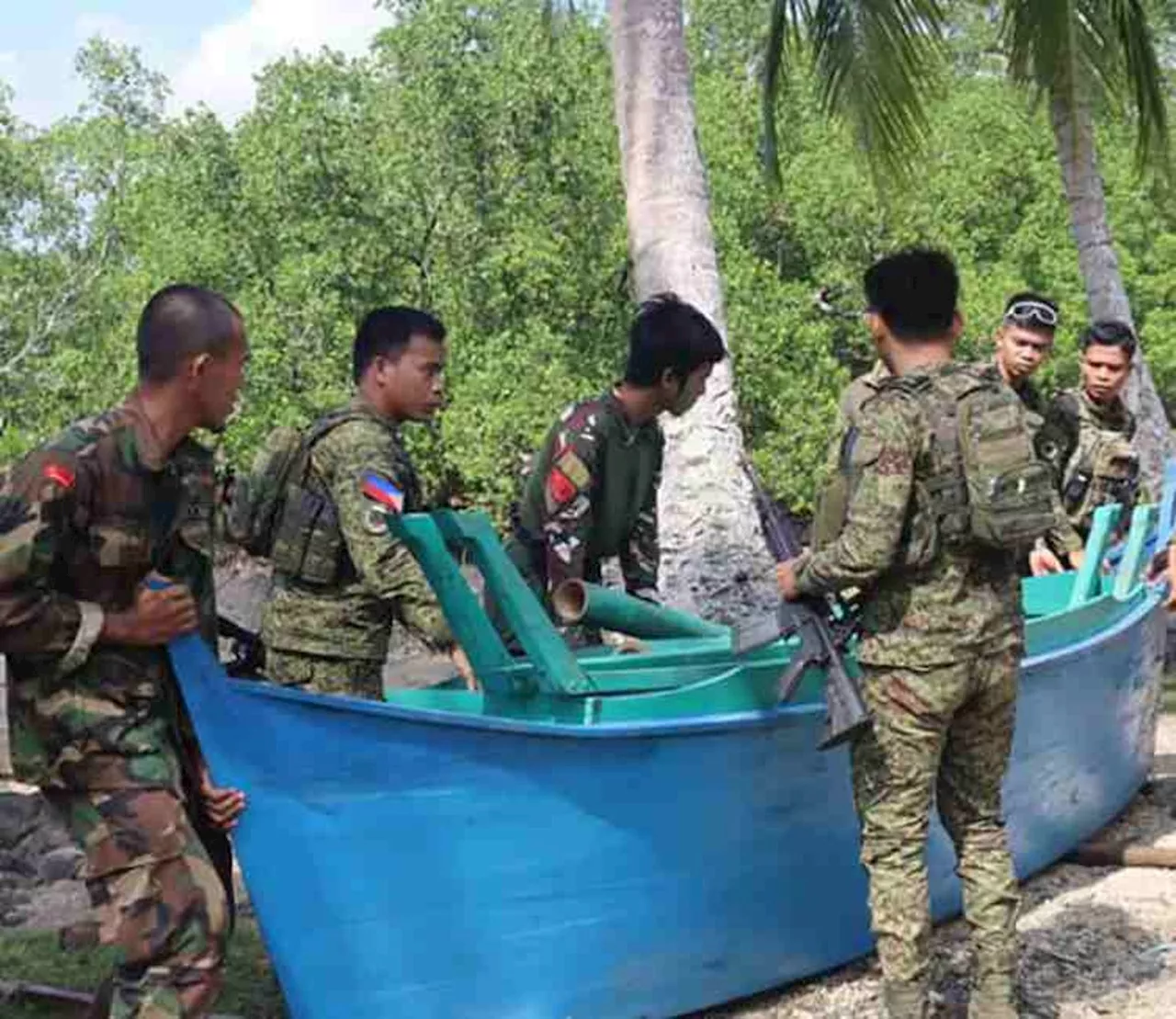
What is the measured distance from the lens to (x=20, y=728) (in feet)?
10.2

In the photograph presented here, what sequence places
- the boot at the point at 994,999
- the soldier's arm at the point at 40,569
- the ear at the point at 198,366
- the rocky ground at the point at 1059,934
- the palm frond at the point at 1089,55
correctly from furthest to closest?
the palm frond at the point at 1089,55, the rocky ground at the point at 1059,934, the boot at the point at 994,999, the ear at the point at 198,366, the soldier's arm at the point at 40,569

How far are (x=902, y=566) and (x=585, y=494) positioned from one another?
49.4 inches

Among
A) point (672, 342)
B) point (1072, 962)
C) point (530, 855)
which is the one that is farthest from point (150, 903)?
point (1072, 962)

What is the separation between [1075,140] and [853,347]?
36.1ft

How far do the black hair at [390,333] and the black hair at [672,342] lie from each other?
67 centimetres

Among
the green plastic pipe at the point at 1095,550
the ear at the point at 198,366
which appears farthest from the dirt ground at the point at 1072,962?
the ear at the point at 198,366

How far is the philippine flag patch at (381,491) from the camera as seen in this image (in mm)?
3904

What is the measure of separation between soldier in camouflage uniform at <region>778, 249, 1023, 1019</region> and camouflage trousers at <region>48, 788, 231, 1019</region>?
1539 millimetres

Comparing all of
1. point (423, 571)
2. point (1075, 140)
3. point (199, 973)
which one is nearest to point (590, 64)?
point (1075, 140)

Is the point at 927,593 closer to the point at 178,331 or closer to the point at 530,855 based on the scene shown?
the point at 530,855

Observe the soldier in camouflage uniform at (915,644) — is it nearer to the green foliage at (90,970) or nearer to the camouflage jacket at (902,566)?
the camouflage jacket at (902,566)

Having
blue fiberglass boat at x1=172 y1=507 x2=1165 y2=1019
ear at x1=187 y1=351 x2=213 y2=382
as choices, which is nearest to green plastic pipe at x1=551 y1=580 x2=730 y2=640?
blue fiberglass boat at x1=172 y1=507 x2=1165 y2=1019

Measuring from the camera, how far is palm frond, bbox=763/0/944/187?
9297 millimetres

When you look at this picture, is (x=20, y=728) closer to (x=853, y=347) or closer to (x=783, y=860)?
(x=783, y=860)
